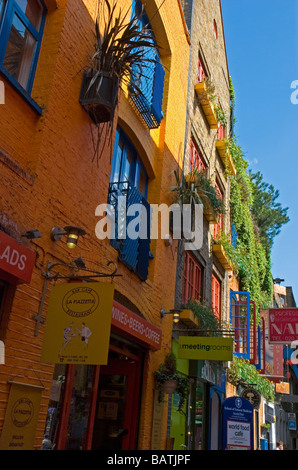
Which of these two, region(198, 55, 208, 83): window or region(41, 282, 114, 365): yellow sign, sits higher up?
region(198, 55, 208, 83): window

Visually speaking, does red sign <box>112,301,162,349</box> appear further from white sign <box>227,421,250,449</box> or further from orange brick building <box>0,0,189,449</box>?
white sign <box>227,421,250,449</box>

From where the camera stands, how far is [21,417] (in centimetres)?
508

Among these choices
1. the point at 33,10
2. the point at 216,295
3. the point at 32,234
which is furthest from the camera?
the point at 216,295

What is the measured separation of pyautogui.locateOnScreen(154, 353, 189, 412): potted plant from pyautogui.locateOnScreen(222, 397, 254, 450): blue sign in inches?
120

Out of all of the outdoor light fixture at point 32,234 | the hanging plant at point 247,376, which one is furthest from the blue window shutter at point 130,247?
the hanging plant at point 247,376

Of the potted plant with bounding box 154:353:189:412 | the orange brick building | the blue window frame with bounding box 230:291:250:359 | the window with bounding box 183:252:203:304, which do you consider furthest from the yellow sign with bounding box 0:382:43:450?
the blue window frame with bounding box 230:291:250:359

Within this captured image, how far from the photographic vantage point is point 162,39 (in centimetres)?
1155

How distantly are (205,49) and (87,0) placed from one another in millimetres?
9694

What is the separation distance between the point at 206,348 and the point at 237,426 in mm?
4395

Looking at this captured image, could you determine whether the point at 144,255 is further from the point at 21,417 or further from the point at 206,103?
the point at 206,103

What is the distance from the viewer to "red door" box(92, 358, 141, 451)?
848 cm

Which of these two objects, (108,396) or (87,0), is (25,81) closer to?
(87,0)

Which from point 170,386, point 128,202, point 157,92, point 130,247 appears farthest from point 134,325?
point 157,92

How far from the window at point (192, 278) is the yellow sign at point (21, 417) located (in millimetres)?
7066
